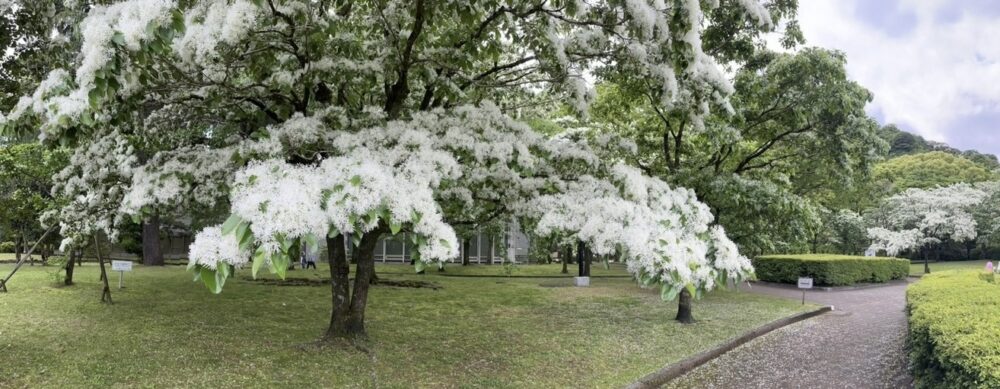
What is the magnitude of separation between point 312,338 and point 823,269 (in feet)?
56.6

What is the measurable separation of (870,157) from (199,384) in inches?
429

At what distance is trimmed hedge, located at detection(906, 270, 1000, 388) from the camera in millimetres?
3990

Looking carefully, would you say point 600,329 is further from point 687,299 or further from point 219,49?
point 219,49

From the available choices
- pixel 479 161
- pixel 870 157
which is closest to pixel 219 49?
pixel 479 161

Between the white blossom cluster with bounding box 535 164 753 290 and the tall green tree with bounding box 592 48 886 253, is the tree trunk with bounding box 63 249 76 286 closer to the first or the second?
the white blossom cluster with bounding box 535 164 753 290

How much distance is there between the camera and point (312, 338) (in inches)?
270

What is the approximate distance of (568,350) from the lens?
7.27 meters

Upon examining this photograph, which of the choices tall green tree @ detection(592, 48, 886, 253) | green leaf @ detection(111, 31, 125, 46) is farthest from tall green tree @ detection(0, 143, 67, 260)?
tall green tree @ detection(592, 48, 886, 253)

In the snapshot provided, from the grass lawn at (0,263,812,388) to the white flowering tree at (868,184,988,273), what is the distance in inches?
908

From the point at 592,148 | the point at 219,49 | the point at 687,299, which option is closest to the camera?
the point at 219,49

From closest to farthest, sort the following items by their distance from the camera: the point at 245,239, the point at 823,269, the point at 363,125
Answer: the point at 245,239
the point at 363,125
the point at 823,269

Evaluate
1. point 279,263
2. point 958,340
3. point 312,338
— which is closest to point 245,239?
point 279,263

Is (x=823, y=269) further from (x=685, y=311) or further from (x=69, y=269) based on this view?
(x=69, y=269)

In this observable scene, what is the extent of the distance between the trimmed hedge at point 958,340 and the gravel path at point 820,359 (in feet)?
2.53
